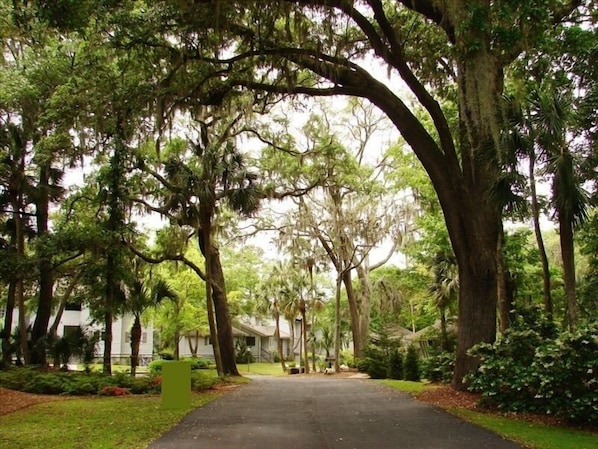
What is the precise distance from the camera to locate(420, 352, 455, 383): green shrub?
14.9 m

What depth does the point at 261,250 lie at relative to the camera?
131ft

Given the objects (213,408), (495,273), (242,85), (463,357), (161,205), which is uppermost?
(242,85)

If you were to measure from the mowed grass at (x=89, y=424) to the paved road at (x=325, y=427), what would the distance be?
433 millimetres

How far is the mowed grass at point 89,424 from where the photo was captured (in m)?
7.78

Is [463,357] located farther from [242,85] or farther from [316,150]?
[316,150]

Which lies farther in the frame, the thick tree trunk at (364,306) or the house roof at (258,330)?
the house roof at (258,330)

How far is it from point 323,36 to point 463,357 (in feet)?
27.2

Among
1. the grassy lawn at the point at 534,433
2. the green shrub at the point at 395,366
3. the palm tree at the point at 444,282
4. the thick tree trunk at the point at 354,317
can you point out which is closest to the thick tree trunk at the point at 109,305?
the green shrub at the point at 395,366

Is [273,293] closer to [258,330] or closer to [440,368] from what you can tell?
[258,330]

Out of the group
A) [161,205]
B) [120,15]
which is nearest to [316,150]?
[161,205]

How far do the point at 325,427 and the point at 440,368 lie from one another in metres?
7.32

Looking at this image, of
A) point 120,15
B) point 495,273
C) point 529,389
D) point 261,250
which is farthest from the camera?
point 261,250

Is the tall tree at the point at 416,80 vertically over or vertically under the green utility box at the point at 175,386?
over

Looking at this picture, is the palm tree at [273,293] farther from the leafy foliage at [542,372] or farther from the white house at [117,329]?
the leafy foliage at [542,372]
